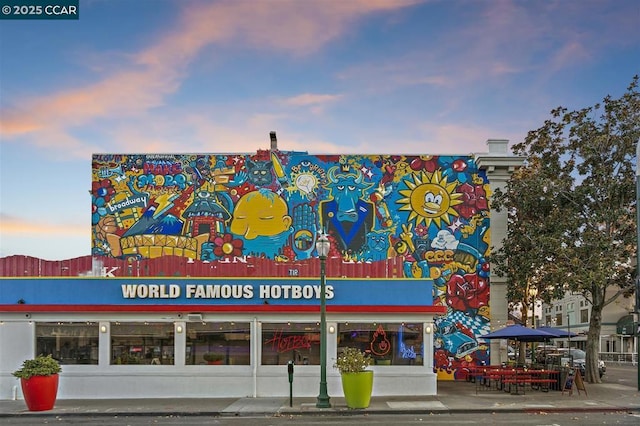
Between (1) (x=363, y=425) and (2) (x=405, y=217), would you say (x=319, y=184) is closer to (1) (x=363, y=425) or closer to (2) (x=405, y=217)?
(2) (x=405, y=217)

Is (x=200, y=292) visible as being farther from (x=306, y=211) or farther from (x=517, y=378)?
(x=517, y=378)

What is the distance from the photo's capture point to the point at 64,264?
2570 cm

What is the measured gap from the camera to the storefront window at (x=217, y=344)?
25.0 metres

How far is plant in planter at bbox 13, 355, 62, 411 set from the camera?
21078 mm

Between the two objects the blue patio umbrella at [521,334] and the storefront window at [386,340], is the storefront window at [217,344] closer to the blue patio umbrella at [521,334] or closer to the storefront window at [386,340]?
the storefront window at [386,340]

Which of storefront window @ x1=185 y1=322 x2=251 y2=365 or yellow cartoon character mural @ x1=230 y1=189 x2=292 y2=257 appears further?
yellow cartoon character mural @ x1=230 y1=189 x2=292 y2=257

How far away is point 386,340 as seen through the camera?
25.3 meters

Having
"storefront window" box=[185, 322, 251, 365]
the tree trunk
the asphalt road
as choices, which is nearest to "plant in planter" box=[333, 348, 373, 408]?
the asphalt road

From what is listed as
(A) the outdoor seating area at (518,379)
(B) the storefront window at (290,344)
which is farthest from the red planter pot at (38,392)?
(A) the outdoor seating area at (518,379)

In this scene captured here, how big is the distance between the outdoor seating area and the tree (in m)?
3.79

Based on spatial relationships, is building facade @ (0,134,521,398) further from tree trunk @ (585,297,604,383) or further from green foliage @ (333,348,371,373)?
tree trunk @ (585,297,604,383)

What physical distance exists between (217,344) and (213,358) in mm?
518

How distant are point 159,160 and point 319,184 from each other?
25.8 ft

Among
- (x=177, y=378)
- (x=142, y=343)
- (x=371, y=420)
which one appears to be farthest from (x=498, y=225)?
(x=142, y=343)
